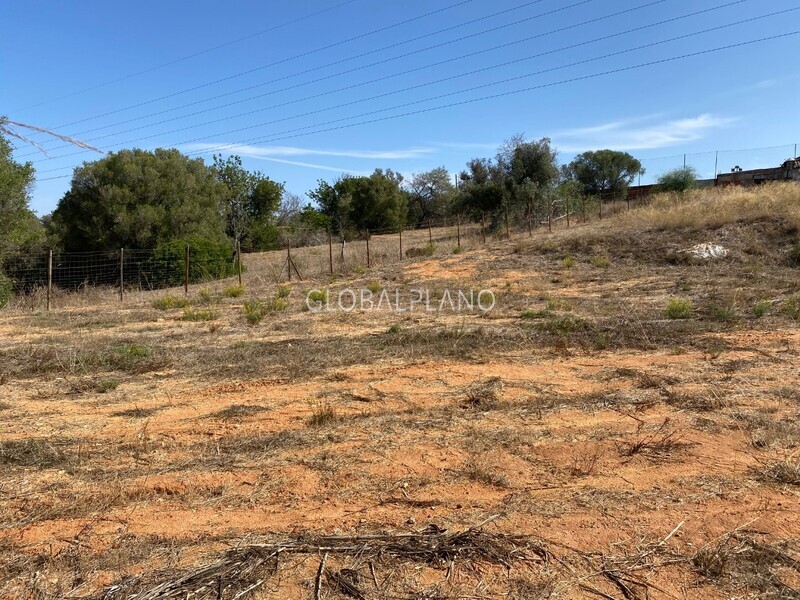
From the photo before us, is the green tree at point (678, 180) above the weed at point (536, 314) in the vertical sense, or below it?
above

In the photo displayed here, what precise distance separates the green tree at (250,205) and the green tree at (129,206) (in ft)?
22.0

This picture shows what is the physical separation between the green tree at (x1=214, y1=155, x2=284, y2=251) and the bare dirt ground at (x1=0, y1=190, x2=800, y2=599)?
25099 millimetres

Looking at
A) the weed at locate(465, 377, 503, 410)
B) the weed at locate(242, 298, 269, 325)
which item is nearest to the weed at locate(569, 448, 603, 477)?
the weed at locate(465, 377, 503, 410)

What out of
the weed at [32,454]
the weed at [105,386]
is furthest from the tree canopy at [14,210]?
the weed at [32,454]

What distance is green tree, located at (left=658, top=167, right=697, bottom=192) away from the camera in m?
33.3

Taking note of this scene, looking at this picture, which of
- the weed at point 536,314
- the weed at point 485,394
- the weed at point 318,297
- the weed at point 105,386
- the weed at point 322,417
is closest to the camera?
the weed at point 322,417

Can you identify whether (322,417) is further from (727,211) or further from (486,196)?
(486,196)

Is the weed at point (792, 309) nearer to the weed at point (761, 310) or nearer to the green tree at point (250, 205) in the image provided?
the weed at point (761, 310)

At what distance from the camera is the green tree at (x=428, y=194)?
46.8m

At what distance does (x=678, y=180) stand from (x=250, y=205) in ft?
88.9

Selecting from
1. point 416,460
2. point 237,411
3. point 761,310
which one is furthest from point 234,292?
point 761,310

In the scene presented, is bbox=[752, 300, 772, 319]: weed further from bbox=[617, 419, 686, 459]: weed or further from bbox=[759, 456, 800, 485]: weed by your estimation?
bbox=[759, 456, 800, 485]: weed

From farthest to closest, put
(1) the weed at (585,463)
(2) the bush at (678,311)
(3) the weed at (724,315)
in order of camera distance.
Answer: (2) the bush at (678,311) → (3) the weed at (724,315) → (1) the weed at (585,463)

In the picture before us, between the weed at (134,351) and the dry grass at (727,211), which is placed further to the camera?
the dry grass at (727,211)
